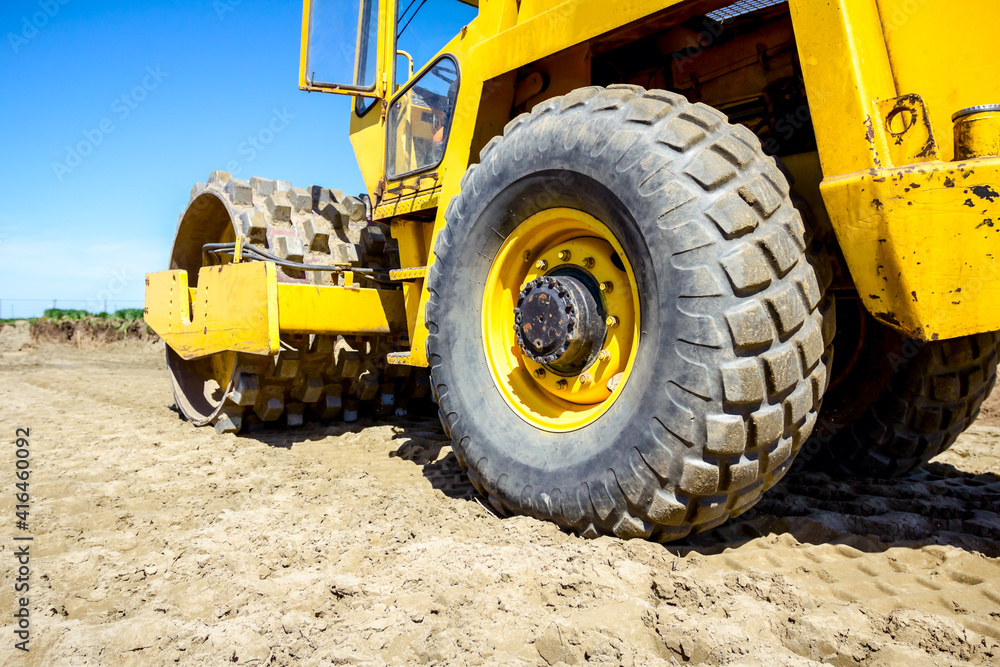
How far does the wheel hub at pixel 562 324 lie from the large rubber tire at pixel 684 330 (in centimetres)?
26

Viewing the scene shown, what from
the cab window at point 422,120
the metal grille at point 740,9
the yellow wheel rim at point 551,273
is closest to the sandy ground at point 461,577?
the yellow wheel rim at point 551,273

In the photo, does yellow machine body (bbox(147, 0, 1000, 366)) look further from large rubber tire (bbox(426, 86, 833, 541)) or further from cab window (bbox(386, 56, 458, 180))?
cab window (bbox(386, 56, 458, 180))

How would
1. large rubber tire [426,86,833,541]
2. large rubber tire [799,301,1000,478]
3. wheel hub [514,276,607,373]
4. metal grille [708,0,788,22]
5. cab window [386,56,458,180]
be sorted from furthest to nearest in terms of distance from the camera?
cab window [386,56,458,180] < large rubber tire [799,301,1000,478] < metal grille [708,0,788,22] < wheel hub [514,276,607,373] < large rubber tire [426,86,833,541]

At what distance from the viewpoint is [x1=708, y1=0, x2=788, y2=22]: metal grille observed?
8.34 ft

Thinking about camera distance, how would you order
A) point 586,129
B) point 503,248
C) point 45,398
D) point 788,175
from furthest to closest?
point 45,398 < point 503,248 < point 586,129 < point 788,175

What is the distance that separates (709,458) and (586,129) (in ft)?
3.72

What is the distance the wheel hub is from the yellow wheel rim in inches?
1.7

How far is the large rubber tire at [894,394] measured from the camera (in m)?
2.89

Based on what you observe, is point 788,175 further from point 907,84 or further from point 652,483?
point 652,483

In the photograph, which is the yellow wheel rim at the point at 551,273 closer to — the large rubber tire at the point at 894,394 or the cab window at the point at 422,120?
the cab window at the point at 422,120

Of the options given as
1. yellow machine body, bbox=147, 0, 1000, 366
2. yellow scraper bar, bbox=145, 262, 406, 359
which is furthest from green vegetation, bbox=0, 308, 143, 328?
yellow machine body, bbox=147, 0, 1000, 366

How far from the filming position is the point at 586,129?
220cm

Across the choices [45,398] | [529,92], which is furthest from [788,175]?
[45,398]

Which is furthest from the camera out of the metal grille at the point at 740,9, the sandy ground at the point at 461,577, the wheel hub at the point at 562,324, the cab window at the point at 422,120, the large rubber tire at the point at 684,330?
the cab window at the point at 422,120
